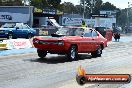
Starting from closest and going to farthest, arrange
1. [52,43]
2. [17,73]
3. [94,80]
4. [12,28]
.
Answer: [94,80]
[17,73]
[52,43]
[12,28]

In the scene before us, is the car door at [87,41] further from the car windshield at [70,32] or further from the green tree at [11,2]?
the green tree at [11,2]

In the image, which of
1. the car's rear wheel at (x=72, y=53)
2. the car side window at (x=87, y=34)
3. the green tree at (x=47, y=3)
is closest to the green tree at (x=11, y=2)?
the green tree at (x=47, y=3)

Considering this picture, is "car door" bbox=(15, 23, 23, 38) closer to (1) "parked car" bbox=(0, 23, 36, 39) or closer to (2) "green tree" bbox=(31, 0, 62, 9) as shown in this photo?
(1) "parked car" bbox=(0, 23, 36, 39)

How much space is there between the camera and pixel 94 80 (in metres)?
2.97

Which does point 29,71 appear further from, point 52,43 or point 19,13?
point 19,13

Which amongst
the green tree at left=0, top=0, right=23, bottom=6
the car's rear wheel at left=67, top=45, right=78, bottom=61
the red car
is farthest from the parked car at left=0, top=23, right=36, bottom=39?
the green tree at left=0, top=0, right=23, bottom=6

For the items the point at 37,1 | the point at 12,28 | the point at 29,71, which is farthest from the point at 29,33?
the point at 37,1

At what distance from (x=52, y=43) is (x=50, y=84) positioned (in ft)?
20.1

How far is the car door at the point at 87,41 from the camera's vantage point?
1751 centimetres

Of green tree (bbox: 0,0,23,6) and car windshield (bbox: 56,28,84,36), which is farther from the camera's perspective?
green tree (bbox: 0,0,23,6)

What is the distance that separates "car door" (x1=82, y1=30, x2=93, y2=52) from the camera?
57.4 feet

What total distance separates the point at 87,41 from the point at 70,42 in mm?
1783

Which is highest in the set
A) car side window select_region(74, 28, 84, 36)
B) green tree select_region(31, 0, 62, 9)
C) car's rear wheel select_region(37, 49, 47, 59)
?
green tree select_region(31, 0, 62, 9)

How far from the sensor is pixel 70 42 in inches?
637
